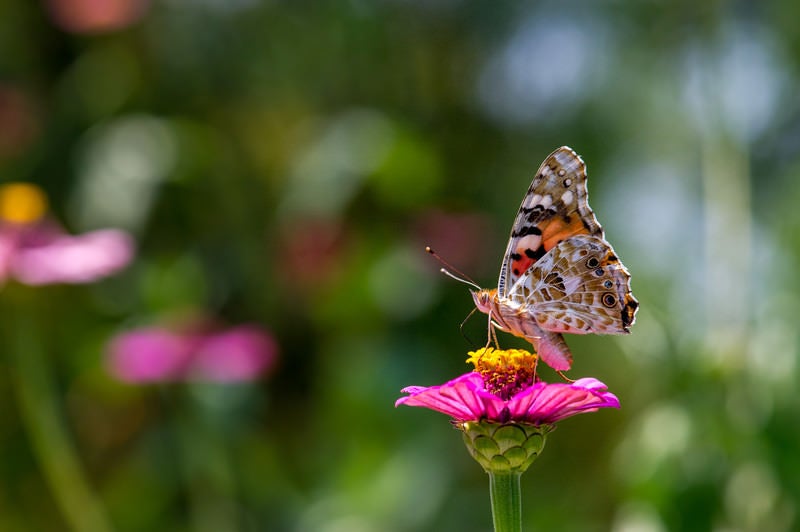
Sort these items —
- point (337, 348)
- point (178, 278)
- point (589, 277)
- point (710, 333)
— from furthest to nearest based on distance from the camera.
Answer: point (337, 348), point (178, 278), point (710, 333), point (589, 277)

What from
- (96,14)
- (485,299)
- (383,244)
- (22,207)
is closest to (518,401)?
(485,299)

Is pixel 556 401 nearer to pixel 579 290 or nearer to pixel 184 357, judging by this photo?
pixel 579 290

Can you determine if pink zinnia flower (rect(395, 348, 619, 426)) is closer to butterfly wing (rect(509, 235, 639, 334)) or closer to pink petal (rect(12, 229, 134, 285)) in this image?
butterfly wing (rect(509, 235, 639, 334))

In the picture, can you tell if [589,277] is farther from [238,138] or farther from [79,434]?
[238,138]

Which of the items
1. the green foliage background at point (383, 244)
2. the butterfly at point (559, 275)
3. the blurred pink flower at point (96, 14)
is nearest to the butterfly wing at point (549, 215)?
the butterfly at point (559, 275)

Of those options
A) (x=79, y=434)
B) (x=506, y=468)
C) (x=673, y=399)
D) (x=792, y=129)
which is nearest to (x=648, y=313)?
A: (x=673, y=399)

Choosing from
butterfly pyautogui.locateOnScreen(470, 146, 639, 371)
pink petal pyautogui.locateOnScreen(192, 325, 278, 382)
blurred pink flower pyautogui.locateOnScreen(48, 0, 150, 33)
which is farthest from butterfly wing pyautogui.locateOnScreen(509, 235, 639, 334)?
blurred pink flower pyautogui.locateOnScreen(48, 0, 150, 33)

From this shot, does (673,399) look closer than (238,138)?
Yes
